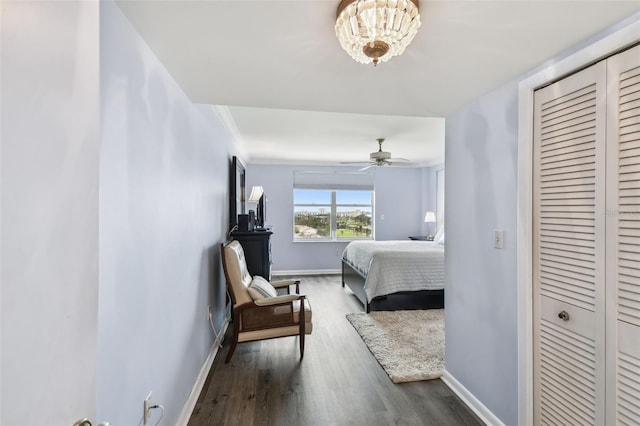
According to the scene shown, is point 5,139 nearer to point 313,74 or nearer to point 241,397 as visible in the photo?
point 313,74

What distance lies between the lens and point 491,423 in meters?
1.92

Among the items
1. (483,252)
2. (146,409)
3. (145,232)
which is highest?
(145,232)

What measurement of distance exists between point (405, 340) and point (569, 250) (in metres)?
2.05

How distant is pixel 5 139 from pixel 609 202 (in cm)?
185

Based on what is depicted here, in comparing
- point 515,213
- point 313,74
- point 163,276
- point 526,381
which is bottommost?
point 526,381

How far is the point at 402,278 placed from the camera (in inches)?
156

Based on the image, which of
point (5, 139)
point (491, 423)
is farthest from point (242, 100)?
point (491, 423)

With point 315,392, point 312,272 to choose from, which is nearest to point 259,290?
point 315,392

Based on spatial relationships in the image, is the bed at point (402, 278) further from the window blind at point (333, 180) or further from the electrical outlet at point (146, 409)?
the electrical outlet at point (146, 409)

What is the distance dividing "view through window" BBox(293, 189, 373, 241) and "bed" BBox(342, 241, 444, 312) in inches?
87.9

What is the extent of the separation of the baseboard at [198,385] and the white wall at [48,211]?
1490 millimetres

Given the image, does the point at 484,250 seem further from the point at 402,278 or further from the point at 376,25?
the point at 402,278

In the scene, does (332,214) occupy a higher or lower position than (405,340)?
higher

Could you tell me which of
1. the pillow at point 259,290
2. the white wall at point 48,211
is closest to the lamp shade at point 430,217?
the pillow at point 259,290
